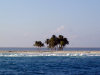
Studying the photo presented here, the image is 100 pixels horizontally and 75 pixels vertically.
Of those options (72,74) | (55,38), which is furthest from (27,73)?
(55,38)

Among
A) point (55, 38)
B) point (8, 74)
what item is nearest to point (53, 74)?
point (8, 74)

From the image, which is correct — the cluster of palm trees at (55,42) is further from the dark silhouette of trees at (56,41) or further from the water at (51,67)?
the water at (51,67)

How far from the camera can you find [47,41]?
12488 centimetres

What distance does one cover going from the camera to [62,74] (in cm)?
3469

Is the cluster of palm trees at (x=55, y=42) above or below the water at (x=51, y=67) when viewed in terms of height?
above

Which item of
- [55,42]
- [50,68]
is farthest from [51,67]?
[55,42]

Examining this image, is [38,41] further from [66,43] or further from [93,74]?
[93,74]

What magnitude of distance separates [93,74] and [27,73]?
914cm

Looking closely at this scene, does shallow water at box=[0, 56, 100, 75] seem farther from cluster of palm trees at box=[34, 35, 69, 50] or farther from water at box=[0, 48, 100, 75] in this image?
cluster of palm trees at box=[34, 35, 69, 50]

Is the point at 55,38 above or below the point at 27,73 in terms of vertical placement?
above

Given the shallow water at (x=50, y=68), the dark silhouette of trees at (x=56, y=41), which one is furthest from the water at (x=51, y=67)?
the dark silhouette of trees at (x=56, y=41)

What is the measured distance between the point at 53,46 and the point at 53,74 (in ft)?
291

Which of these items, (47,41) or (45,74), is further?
(47,41)

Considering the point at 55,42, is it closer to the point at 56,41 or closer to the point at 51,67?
the point at 56,41
